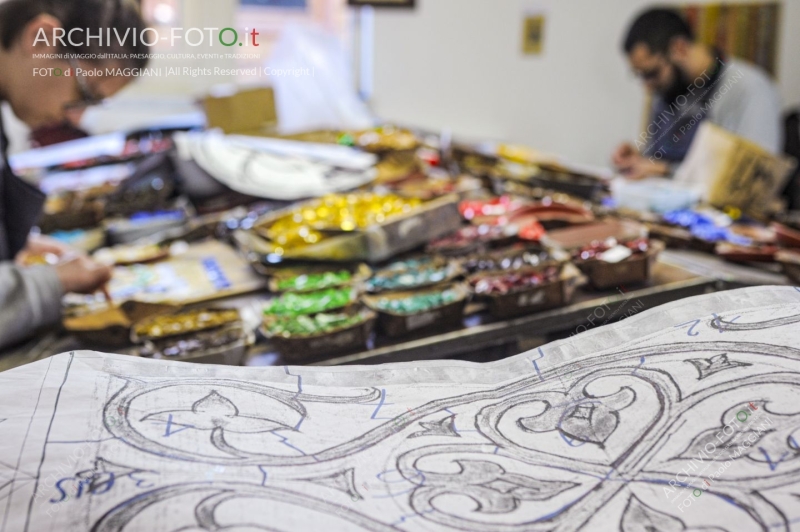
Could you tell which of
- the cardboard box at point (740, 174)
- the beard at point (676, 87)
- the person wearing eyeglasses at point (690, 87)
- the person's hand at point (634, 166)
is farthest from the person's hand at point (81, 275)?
the beard at point (676, 87)

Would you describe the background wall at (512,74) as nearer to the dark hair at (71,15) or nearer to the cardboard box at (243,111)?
the cardboard box at (243,111)

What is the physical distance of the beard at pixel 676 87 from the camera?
15.6ft

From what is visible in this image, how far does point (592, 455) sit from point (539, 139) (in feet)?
20.8

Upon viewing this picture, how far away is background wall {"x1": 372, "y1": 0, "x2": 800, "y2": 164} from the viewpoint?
266 inches

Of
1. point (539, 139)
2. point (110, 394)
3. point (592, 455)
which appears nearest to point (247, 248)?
point (110, 394)

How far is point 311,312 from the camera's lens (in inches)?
75.5

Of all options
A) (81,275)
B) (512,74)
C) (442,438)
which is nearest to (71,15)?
(81,275)

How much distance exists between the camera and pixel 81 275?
2.24m

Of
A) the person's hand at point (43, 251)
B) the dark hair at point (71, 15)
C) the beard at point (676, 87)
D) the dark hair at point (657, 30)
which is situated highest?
the dark hair at point (657, 30)

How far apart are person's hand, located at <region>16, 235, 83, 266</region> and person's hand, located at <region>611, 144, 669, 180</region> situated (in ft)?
9.47

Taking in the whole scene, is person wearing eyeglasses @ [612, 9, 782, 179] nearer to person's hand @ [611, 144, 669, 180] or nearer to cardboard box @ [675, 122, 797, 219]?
person's hand @ [611, 144, 669, 180]

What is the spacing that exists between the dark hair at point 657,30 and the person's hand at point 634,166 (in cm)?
70

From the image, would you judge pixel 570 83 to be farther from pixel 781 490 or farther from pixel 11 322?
pixel 781 490

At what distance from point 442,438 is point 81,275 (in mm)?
1581
